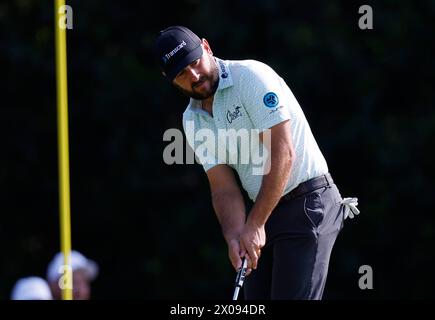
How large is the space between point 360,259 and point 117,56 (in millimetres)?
3755

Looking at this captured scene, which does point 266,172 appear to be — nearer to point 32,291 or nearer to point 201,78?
point 201,78

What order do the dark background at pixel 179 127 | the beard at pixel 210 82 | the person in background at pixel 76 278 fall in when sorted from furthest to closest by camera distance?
the dark background at pixel 179 127 < the person in background at pixel 76 278 < the beard at pixel 210 82

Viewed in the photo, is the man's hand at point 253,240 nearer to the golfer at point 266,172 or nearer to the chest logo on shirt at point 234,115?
the golfer at point 266,172

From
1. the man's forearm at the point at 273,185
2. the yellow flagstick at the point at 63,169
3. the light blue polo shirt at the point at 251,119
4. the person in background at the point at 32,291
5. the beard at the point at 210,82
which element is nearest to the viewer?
the man's forearm at the point at 273,185

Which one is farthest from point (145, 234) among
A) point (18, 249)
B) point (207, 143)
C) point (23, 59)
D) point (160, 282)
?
point (207, 143)

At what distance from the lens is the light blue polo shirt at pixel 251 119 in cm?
536

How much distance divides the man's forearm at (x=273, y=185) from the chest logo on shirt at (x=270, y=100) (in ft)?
0.75

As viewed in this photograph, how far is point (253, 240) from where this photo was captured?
17.2 feet

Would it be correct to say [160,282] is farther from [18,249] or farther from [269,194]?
[269,194]

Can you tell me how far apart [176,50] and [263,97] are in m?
0.48

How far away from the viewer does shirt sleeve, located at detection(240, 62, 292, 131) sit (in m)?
5.29

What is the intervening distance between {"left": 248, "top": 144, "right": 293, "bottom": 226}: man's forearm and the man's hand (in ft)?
0.09

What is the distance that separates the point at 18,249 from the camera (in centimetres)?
1364

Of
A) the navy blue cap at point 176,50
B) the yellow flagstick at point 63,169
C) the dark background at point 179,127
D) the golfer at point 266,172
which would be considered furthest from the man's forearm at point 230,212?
the dark background at point 179,127
